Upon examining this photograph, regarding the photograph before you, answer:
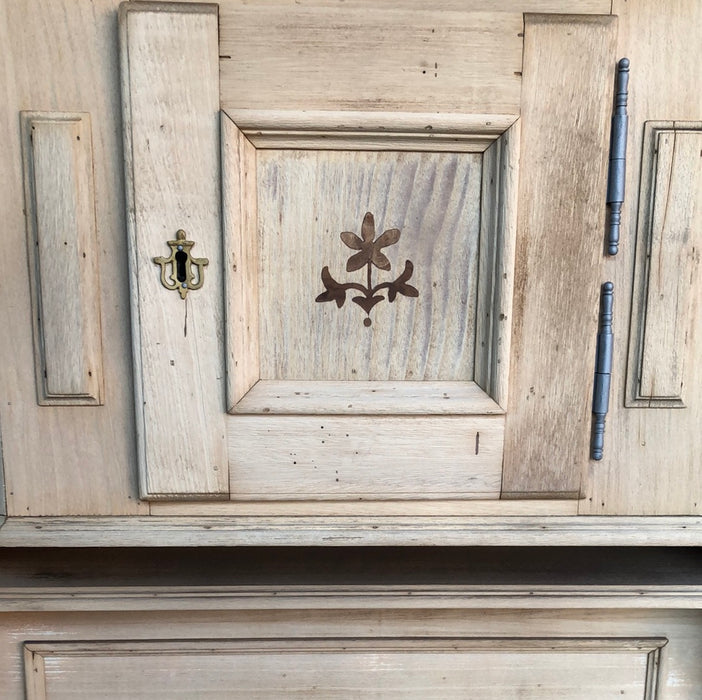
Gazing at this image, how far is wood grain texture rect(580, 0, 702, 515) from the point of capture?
431mm

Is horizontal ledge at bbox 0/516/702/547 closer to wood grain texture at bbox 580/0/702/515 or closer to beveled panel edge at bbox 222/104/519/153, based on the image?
wood grain texture at bbox 580/0/702/515

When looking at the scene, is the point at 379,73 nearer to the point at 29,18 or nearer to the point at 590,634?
the point at 29,18

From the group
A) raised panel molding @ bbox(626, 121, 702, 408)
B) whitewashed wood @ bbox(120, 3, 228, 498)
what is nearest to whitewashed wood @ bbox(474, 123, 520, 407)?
raised panel molding @ bbox(626, 121, 702, 408)

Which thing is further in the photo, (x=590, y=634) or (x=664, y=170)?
(x=590, y=634)

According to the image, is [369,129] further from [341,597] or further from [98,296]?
[341,597]

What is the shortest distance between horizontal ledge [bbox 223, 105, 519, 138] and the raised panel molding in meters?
0.13

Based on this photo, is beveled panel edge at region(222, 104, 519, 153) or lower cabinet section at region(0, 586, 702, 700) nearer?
beveled panel edge at region(222, 104, 519, 153)

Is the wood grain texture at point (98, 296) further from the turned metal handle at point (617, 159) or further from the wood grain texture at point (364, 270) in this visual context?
the turned metal handle at point (617, 159)

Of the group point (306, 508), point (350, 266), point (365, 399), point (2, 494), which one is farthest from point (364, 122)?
point (2, 494)

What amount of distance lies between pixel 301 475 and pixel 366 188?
0.83ft

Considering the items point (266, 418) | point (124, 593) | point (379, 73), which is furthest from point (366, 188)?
point (124, 593)

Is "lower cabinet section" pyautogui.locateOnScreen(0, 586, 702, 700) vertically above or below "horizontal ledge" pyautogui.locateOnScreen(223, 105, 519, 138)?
below

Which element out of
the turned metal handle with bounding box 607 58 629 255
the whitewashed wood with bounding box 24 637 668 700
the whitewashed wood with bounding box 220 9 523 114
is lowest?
the whitewashed wood with bounding box 24 637 668 700

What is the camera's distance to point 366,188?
1.48ft
